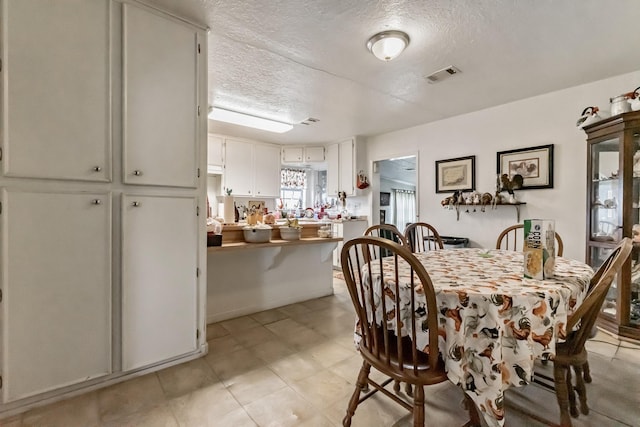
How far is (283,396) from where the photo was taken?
1.66 m

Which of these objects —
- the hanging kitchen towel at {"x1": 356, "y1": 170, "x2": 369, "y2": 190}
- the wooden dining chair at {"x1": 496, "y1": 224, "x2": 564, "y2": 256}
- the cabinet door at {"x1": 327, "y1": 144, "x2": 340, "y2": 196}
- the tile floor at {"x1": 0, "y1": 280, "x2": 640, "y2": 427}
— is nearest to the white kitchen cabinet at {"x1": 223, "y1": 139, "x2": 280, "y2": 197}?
the cabinet door at {"x1": 327, "y1": 144, "x2": 340, "y2": 196}

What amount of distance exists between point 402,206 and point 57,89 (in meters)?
7.43

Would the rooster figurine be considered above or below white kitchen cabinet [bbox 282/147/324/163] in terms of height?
below

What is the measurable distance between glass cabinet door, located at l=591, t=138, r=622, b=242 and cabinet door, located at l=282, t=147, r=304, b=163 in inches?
165

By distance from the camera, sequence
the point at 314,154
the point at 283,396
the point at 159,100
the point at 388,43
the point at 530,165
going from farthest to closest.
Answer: the point at 314,154, the point at 530,165, the point at 388,43, the point at 159,100, the point at 283,396

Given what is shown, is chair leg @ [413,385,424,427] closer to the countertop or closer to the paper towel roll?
the countertop

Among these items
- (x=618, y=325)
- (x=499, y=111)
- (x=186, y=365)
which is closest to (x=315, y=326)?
(x=186, y=365)

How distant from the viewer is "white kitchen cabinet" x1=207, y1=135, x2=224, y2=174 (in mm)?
4783

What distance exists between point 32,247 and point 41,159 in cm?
46

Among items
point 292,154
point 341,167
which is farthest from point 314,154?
point 341,167

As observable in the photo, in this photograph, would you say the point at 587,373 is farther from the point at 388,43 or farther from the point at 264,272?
the point at 264,272

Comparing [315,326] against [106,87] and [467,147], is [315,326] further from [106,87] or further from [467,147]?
[467,147]

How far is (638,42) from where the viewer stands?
2.14 metres

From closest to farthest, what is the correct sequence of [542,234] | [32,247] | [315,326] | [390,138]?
[542,234]
[32,247]
[315,326]
[390,138]
